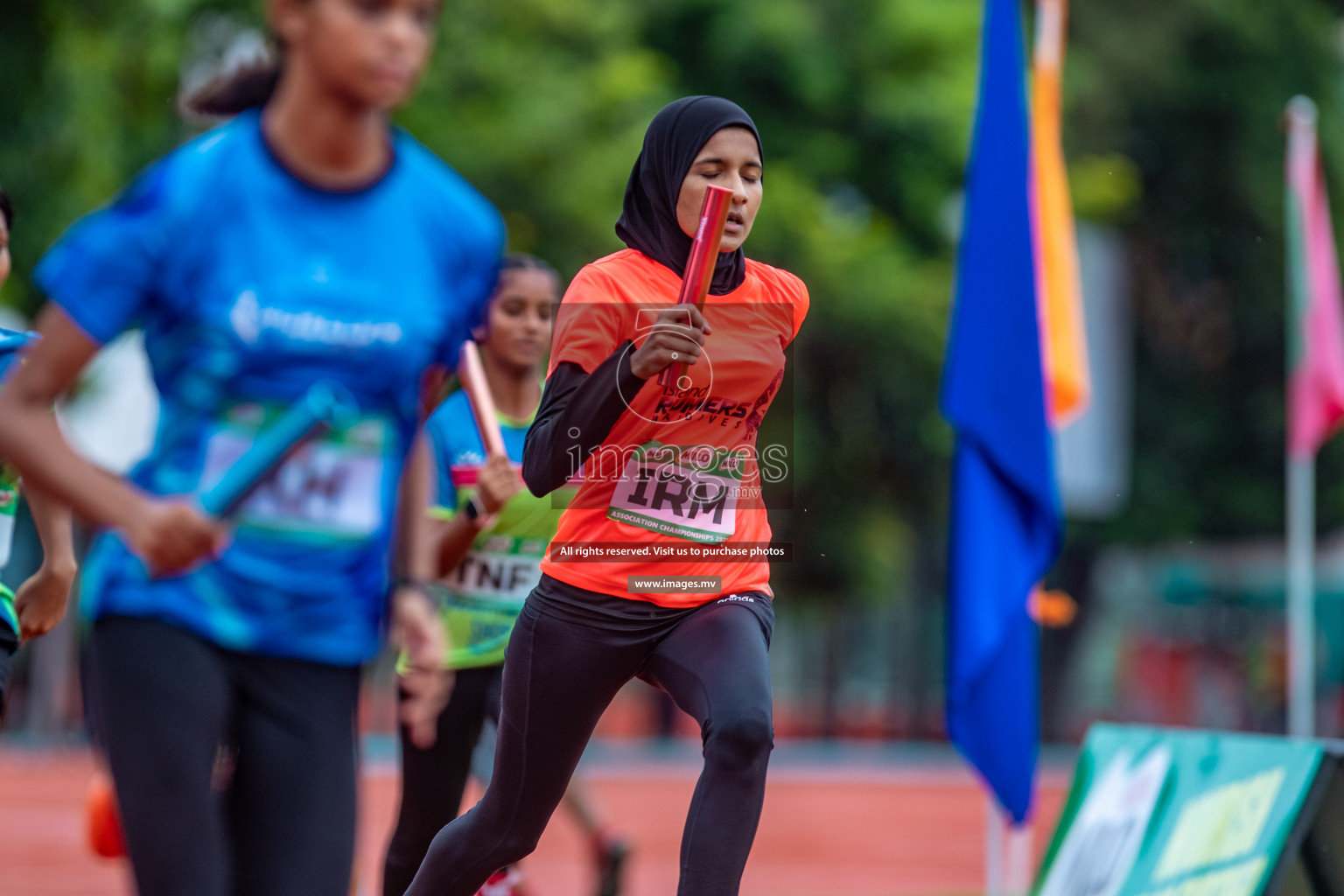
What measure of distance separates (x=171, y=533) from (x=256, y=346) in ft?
1.07

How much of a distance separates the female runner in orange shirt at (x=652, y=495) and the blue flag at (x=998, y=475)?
361cm

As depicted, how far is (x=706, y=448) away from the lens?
436 centimetres

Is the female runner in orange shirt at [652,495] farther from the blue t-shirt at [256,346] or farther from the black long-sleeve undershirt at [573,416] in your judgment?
the blue t-shirt at [256,346]

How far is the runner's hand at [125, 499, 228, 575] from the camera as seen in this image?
2.83 metres

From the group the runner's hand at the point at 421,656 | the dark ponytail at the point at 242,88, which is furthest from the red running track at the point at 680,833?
the dark ponytail at the point at 242,88

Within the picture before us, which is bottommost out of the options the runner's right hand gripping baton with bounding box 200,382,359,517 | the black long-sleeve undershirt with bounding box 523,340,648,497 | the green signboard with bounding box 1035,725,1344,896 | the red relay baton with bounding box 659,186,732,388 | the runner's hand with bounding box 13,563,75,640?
the green signboard with bounding box 1035,725,1344,896

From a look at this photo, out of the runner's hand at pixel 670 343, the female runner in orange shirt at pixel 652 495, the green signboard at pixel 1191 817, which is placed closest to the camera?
the runner's hand at pixel 670 343

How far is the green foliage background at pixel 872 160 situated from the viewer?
15.5 metres

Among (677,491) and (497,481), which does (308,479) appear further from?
(497,481)

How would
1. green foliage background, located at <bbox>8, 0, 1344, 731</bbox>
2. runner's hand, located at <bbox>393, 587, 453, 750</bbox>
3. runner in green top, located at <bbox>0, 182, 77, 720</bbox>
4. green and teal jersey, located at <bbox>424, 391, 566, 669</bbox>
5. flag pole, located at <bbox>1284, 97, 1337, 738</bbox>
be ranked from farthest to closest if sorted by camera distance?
green foliage background, located at <bbox>8, 0, 1344, 731</bbox> < flag pole, located at <bbox>1284, 97, 1337, 738</bbox> < green and teal jersey, located at <bbox>424, 391, 566, 669</bbox> < runner in green top, located at <bbox>0, 182, 77, 720</bbox> < runner's hand, located at <bbox>393, 587, 453, 750</bbox>

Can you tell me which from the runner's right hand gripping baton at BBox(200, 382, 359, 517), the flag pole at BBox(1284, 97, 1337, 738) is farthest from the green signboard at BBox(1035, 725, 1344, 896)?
the flag pole at BBox(1284, 97, 1337, 738)

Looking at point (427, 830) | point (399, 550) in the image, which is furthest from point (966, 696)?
point (399, 550)

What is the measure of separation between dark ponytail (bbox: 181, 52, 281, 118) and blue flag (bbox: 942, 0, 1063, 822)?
5.01 metres

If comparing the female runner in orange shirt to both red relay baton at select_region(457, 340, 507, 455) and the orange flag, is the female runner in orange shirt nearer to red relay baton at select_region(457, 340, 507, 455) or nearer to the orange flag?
red relay baton at select_region(457, 340, 507, 455)
